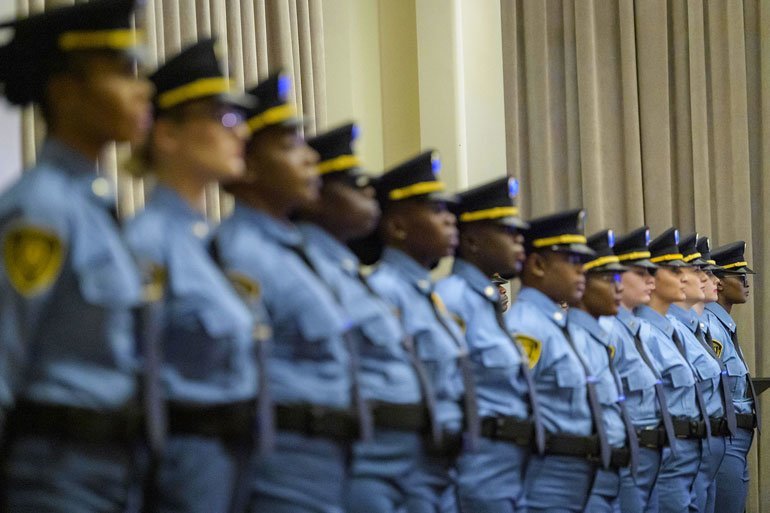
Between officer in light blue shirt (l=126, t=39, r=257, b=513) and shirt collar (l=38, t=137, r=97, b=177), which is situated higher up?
shirt collar (l=38, t=137, r=97, b=177)

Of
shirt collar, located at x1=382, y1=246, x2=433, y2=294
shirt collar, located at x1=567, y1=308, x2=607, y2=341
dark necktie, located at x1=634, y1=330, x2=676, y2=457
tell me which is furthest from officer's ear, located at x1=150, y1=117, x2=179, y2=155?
dark necktie, located at x1=634, y1=330, x2=676, y2=457

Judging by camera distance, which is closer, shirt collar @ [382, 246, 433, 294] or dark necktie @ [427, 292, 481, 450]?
dark necktie @ [427, 292, 481, 450]

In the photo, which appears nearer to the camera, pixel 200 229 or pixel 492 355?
pixel 200 229

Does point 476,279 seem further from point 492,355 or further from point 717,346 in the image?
point 717,346

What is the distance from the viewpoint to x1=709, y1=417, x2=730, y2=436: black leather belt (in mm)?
6766

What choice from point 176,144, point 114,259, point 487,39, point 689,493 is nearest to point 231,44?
point 487,39

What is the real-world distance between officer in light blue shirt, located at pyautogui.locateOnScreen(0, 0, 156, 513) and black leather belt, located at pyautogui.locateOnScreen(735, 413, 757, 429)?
524 centimetres

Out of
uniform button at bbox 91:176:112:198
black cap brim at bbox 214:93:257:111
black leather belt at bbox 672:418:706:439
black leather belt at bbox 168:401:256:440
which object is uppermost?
black cap brim at bbox 214:93:257:111

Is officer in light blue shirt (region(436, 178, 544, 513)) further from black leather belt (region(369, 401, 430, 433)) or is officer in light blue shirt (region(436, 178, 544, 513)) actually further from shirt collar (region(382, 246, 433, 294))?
black leather belt (region(369, 401, 430, 433))

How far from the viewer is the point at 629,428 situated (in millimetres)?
5234

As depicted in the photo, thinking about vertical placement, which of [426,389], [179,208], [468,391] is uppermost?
[179,208]

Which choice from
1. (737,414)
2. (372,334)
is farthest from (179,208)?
(737,414)

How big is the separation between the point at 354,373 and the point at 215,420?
1.69ft

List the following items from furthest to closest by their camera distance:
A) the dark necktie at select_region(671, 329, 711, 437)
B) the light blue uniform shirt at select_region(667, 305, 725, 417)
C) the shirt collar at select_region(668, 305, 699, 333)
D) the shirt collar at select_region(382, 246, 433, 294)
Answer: the shirt collar at select_region(668, 305, 699, 333) < the light blue uniform shirt at select_region(667, 305, 725, 417) < the dark necktie at select_region(671, 329, 711, 437) < the shirt collar at select_region(382, 246, 433, 294)
